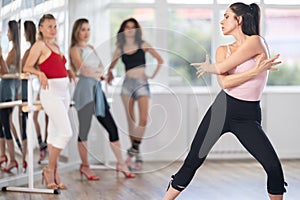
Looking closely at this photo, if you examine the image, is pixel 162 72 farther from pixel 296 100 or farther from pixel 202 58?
pixel 296 100

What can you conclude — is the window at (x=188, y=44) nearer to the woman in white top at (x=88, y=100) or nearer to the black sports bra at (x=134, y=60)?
the black sports bra at (x=134, y=60)

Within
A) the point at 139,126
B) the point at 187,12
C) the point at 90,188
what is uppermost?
the point at 187,12

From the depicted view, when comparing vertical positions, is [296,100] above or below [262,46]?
below

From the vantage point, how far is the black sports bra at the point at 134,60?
512cm

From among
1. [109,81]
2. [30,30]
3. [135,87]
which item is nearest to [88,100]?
[109,81]

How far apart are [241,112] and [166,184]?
4.71ft

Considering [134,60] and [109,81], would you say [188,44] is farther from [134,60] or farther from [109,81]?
[109,81]

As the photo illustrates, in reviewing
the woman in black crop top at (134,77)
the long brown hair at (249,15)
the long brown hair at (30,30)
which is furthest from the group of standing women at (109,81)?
the long brown hair at (249,15)

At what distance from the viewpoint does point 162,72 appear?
486cm

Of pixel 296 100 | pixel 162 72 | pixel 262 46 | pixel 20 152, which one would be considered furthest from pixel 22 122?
pixel 296 100

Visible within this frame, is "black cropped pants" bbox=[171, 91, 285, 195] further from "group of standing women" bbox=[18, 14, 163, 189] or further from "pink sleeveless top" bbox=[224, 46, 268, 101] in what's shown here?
"group of standing women" bbox=[18, 14, 163, 189]

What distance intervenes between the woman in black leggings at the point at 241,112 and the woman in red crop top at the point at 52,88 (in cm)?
122

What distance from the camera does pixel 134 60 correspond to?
516 cm

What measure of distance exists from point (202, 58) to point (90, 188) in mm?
1143
